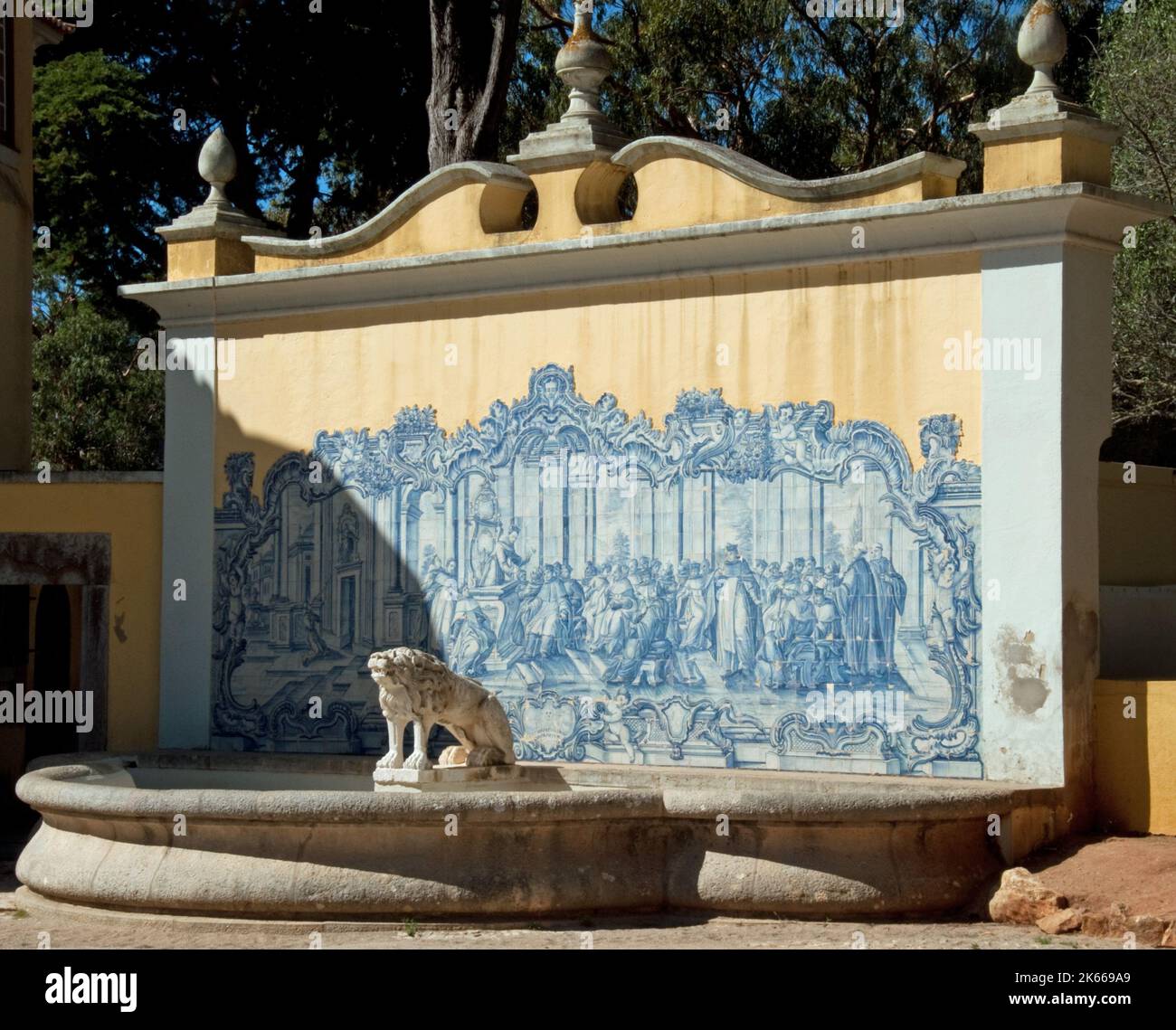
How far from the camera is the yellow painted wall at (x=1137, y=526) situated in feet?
46.0

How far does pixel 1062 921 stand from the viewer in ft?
31.5

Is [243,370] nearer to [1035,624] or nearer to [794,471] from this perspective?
[794,471]

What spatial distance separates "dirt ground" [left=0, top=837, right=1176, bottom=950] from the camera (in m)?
9.41

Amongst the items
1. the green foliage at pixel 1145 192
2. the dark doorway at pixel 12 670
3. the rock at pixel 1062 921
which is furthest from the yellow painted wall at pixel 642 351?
the green foliage at pixel 1145 192

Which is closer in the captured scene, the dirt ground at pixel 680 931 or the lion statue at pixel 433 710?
the dirt ground at pixel 680 931

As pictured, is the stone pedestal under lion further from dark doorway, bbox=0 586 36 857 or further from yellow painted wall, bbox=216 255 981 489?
dark doorway, bbox=0 586 36 857

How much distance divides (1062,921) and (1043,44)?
5.11 metres

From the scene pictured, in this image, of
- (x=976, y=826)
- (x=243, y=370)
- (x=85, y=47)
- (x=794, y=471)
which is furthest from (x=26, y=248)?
(x=976, y=826)

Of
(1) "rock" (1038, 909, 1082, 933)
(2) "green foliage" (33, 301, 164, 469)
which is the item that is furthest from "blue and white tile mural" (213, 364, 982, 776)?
(2) "green foliage" (33, 301, 164, 469)

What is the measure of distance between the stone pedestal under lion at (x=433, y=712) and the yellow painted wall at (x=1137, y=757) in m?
3.53

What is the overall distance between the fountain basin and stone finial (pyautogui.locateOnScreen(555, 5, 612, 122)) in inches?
196

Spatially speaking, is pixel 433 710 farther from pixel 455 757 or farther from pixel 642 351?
pixel 642 351

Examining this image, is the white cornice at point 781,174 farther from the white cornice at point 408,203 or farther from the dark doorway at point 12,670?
the dark doorway at point 12,670

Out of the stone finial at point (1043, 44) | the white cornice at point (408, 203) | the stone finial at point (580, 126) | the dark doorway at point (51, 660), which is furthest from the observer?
the dark doorway at point (51, 660)
